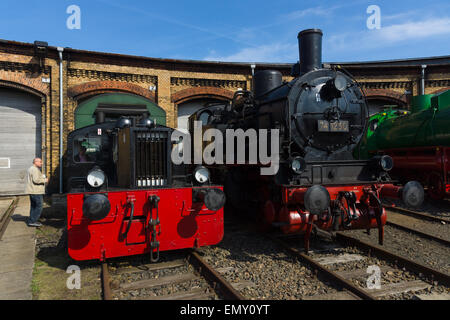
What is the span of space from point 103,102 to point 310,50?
5.87m

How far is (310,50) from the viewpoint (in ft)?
19.5

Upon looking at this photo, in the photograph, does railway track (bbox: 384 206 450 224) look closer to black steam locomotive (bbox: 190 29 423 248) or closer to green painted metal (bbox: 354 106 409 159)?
black steam locomotive (bbox: 190 29 423 248)

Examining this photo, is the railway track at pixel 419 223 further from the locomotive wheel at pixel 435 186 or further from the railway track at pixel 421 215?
the locomotive wheel at pixel 435 186

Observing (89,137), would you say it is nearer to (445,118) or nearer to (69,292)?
(69,292)

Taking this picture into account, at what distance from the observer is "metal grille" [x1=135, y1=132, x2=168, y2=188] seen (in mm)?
4516

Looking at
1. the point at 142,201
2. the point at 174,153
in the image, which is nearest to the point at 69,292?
the point at 142,201

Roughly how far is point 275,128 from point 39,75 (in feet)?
31.8

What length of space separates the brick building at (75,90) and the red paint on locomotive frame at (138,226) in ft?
16.2

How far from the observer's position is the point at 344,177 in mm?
5203

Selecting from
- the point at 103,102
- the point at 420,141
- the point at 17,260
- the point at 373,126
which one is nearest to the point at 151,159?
the point at 17,260

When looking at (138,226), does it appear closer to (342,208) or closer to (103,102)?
(342,208)
